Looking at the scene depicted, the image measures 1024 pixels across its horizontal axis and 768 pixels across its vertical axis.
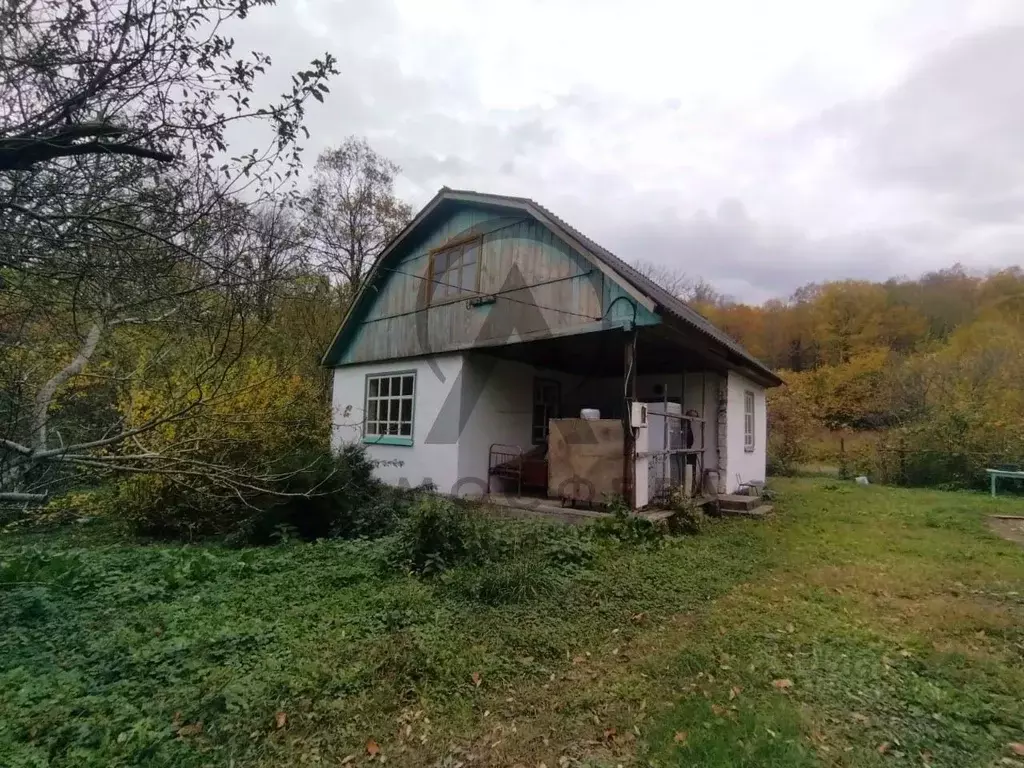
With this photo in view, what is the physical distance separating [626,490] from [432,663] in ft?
13.6

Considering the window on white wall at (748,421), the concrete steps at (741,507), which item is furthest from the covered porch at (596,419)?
the window on white wall at (748,421)

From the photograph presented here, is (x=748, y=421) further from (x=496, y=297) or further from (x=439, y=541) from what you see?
(x=439, y=541)

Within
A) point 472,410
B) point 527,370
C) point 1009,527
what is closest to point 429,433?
point 472,410

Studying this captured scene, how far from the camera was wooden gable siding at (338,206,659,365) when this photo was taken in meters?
7.25

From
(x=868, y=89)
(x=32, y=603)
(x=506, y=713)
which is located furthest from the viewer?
(x=868, y=89)

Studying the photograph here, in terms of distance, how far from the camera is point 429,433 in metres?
9.24

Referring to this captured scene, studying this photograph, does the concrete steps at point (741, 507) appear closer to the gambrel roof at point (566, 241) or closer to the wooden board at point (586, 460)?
the gambrel roof at point (566, 241)

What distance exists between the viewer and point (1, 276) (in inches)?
106

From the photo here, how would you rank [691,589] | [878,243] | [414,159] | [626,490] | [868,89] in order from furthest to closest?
[878,243], [414,159], [868,89], [626,490], [691,589]

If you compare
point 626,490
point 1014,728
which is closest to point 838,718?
point 1014,728

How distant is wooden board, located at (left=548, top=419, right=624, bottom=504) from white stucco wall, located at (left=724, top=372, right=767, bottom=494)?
3.97 meters

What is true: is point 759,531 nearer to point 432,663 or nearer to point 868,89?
point 432,663

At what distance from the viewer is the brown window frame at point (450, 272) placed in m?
8.86

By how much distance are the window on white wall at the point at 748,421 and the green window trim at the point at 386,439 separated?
740 cm
